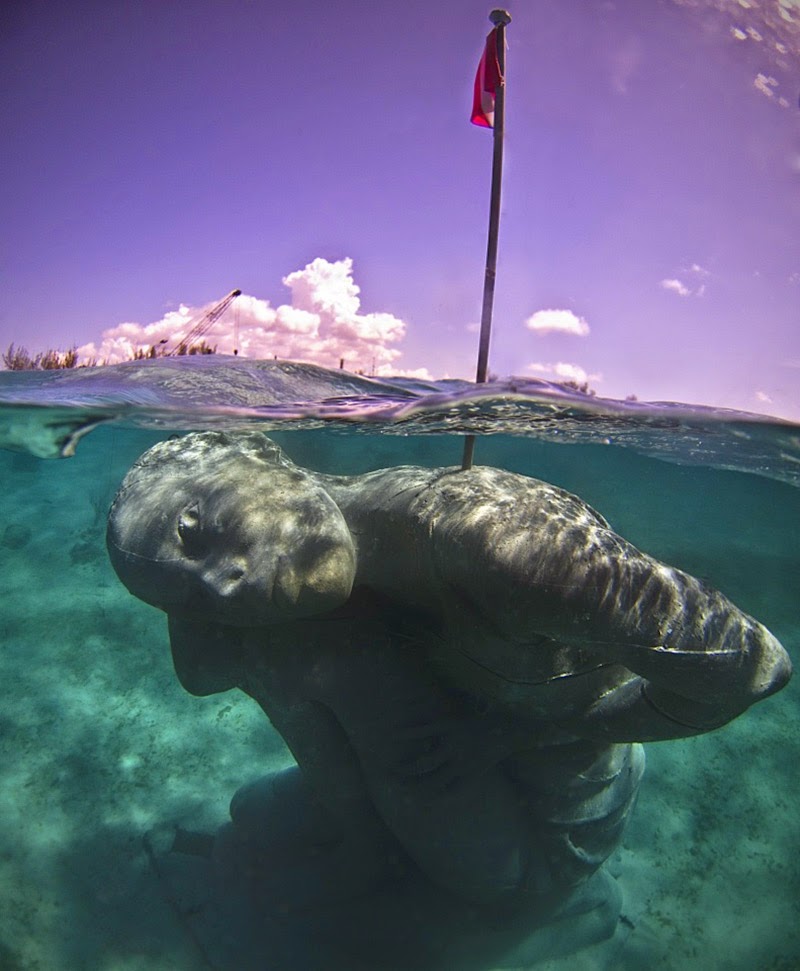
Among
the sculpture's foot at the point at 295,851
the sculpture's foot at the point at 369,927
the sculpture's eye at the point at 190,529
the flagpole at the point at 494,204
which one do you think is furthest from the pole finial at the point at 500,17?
the sculpture's foot at the point at 369,927

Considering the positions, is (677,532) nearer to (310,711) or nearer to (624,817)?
(624,817)

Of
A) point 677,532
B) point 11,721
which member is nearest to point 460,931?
point 11,721

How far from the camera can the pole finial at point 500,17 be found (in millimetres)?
4777

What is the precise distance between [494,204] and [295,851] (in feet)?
21.6

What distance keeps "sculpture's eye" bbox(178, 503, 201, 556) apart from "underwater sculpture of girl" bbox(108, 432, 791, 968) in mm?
17

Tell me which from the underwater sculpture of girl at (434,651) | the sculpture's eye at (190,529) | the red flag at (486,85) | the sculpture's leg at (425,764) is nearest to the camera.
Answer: the underwater sculpture of girl at (434,651)

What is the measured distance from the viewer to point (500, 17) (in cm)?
484

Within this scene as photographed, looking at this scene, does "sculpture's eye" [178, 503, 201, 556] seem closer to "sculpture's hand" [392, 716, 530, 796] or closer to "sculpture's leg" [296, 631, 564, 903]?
"sculpture's leg" [296, 631, 564, 903]

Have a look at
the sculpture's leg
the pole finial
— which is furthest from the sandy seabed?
the pole finial

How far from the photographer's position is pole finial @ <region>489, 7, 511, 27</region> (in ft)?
15.7

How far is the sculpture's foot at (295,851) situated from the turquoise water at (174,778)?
1.70 feet

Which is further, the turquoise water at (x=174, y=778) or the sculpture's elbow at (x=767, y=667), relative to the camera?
the turquoise water at (x=174, y=778)

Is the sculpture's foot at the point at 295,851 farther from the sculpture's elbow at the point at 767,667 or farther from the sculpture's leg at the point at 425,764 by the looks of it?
the sculpture's elbow at the point at 767,667

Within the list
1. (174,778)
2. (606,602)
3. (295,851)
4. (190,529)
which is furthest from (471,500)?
(174,778)
